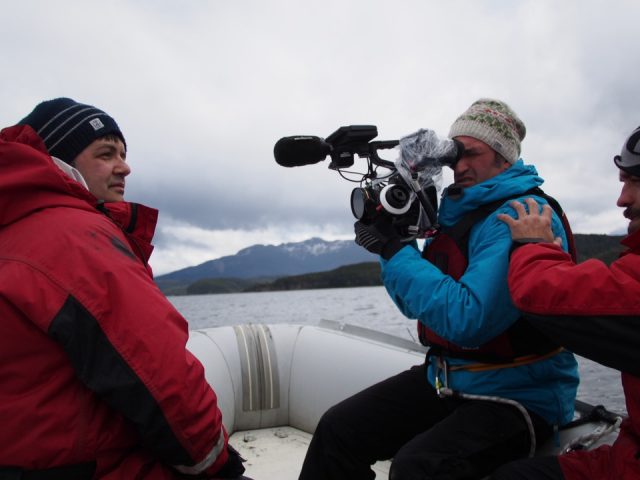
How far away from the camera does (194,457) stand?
1497 mm

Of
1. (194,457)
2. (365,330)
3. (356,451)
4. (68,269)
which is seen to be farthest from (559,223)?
(365,330)

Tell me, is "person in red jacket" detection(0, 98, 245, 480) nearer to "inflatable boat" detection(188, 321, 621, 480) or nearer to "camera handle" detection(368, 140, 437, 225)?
"camera handle" detection(368, 140, 437, 225)

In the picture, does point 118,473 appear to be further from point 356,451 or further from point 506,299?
point 506,299

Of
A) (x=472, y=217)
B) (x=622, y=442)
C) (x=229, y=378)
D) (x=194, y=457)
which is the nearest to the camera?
(x=194, y=457)

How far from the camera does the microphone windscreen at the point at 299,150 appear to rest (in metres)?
2.39

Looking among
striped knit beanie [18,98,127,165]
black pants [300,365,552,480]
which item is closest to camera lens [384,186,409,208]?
black pants [300,365,552,480]

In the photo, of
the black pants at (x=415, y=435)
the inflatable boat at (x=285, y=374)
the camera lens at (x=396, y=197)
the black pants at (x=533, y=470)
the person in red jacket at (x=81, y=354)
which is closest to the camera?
the person in red jacket at (x=81, y=354)

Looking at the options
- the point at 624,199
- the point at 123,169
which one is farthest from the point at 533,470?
the point at 123,169

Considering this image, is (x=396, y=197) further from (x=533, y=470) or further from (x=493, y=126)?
(x=533, y=470)

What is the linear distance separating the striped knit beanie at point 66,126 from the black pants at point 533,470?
82.8 inches

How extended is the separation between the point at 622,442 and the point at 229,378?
3123 millimetres

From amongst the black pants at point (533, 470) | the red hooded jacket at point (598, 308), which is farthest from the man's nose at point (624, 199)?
the black pants at point (533, 470)

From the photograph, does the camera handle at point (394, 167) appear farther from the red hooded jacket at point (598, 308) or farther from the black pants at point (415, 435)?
the black pants at point (415, 435)

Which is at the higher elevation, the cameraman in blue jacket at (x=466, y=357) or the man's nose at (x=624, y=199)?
the man's nose at (x=624, y=199)
